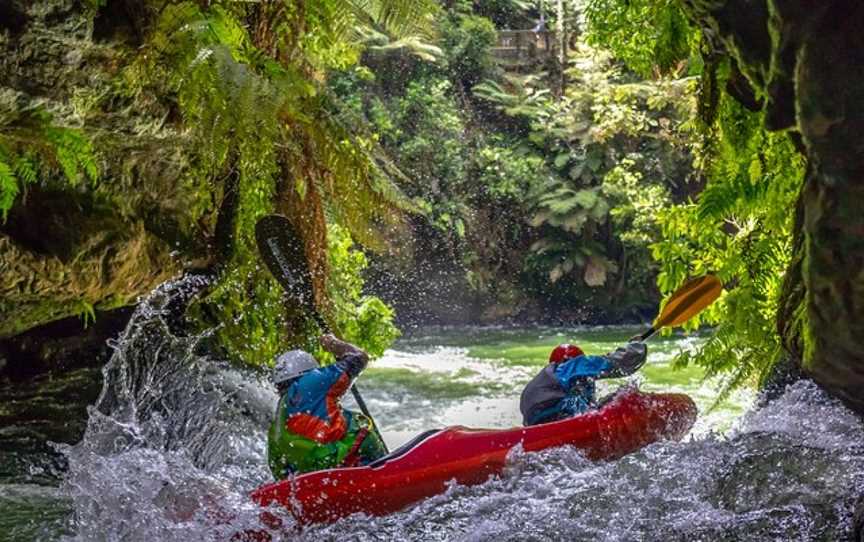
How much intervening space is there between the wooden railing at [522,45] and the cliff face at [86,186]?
13.0 metres

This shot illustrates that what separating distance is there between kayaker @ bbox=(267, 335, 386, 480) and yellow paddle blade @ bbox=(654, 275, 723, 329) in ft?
5.92

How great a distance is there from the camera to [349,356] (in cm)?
463

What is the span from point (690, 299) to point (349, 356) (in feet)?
6.25

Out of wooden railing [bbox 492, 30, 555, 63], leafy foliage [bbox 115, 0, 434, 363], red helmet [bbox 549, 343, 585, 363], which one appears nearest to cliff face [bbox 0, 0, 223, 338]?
leafy foliage [bbox 115, 0, 434, 363]

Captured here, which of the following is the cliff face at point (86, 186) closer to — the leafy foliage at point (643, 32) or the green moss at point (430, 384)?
the leafy foliage at point (643, 32)

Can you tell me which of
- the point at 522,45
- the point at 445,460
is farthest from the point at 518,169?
the point at 445,460

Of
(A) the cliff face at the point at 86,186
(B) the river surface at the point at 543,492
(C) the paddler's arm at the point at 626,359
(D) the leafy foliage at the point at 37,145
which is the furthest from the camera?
(C) the paddler's arm at the point at 626,359

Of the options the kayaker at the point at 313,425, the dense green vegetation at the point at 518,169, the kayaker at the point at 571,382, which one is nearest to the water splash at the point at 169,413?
the kayaker at the point at 313,425

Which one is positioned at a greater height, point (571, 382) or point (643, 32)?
point (643, 32)

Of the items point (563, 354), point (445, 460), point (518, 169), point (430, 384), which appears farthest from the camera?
point (518, 169)

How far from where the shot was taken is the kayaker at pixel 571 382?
4.70 metres

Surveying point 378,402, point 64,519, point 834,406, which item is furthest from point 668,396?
point 378,402

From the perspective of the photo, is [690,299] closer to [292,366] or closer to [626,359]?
[626,359]

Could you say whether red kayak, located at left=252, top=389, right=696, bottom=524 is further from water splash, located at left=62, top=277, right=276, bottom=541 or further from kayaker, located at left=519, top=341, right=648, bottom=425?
water splash, located at left=62, top=277, right=276, bottom=541
